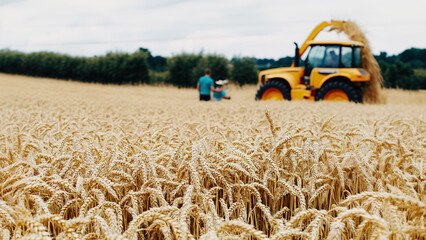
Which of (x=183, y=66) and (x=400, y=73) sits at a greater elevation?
(x=183, y=66)

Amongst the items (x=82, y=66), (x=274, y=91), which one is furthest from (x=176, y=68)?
(x=274, y=91)

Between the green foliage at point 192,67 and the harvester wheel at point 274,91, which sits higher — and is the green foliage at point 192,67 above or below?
above

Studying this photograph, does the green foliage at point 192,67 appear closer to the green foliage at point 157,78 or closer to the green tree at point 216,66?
the green tree at point 216,66

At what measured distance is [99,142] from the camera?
3314 millimetres

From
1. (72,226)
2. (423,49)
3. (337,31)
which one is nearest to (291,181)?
(72,226)

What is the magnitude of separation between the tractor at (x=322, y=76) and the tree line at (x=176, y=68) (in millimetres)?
13892

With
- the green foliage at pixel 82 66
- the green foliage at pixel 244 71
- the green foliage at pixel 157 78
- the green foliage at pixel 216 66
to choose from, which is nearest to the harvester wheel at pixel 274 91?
the green foliage at pixel 244 71

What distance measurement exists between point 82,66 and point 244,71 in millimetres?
17711

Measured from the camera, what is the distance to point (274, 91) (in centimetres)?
1384

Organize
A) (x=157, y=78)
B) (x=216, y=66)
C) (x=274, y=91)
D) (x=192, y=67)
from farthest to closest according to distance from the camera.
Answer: (x=157, y=78) < (x=192, y=67) < (x=216, y=66) < (x=274, y=91)

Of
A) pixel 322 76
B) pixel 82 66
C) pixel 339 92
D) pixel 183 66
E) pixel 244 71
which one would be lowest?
pixel 339 92

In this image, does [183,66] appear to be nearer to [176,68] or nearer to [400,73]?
[176,68]

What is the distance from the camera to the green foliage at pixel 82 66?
3300 cm

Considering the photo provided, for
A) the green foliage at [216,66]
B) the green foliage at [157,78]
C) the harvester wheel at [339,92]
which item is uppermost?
the green foliage at [216,66]
